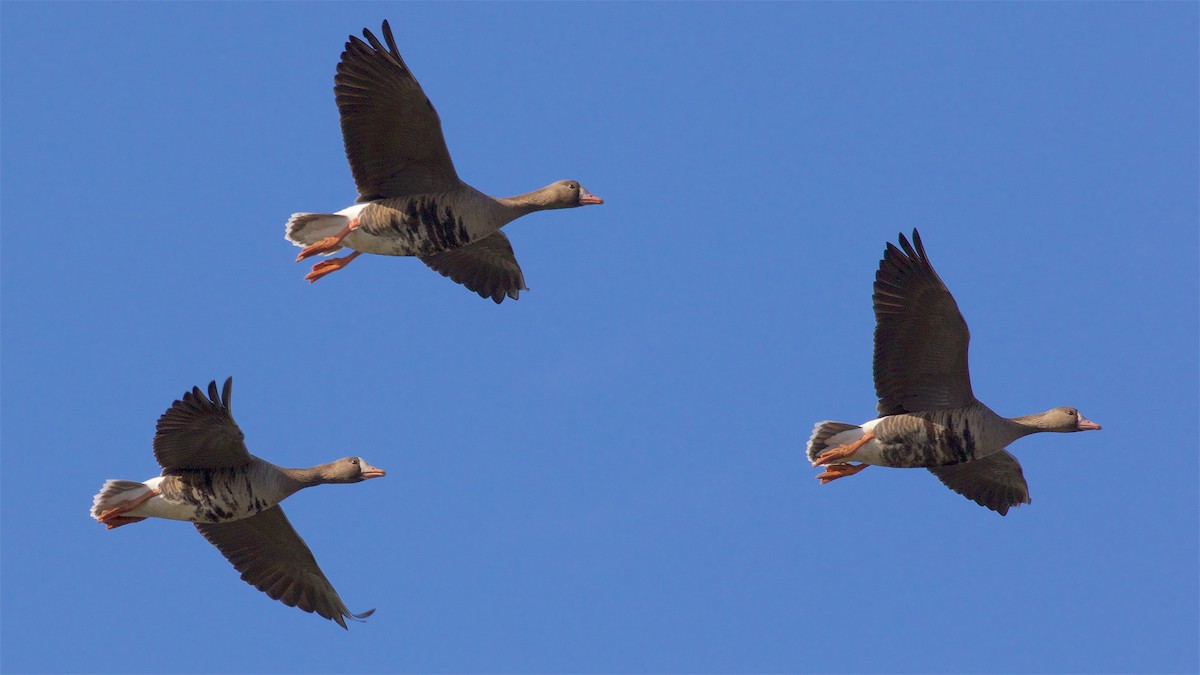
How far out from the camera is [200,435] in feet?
69.6

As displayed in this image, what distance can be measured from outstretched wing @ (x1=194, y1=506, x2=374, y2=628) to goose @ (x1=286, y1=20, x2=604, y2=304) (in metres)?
3.15

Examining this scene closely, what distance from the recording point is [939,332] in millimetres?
22328

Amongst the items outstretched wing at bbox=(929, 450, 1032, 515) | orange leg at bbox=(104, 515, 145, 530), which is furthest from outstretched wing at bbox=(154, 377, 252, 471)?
outstretched wing at bbox=(929, 450, 1032, 515)

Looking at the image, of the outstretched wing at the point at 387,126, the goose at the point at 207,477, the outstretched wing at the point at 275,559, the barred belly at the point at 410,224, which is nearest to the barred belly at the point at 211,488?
the goose at the point at 207,477

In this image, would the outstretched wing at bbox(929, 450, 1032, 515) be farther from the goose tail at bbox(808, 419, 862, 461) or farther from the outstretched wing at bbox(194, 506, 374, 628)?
the outstretched wing at bbox(194, 506, 374, 628)

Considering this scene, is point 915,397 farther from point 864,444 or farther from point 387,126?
point 387,126

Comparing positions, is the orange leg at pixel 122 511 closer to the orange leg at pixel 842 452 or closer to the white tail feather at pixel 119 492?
the white tail feather at pixel 119 492

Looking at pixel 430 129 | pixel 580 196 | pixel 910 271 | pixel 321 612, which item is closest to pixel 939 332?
pixel 910 271

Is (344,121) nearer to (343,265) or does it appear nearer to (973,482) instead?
(343,265)

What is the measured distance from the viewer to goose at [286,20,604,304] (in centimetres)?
2238

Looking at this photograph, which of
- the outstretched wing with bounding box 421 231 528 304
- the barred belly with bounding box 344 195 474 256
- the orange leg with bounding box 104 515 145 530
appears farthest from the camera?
the outstretched wing with bounding box 421 231 528 304

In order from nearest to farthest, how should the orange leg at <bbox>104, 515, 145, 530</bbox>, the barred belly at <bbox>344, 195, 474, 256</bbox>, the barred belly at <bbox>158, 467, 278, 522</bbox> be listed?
1. the barred belly at <bbox>158, 467, 278, 522</bbox>
2. the orange leg at <bbox>104, 515, 145, 530</bbox>
3. the barred belly at <bbox>344, 195, 474, 256</bbox>

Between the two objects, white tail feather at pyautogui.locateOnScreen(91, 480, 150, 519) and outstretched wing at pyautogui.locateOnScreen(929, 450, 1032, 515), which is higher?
outstretched wing at pyautogui.locateOnScreen(929, 450, 1032, 515)

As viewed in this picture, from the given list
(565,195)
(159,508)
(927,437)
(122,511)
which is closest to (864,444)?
(927,437)
